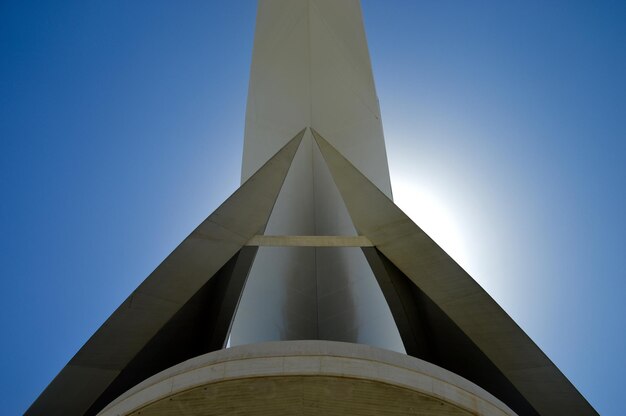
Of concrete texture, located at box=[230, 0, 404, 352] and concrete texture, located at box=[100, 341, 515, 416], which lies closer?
concrete texture, located at box=[100, 341, 515, 416]

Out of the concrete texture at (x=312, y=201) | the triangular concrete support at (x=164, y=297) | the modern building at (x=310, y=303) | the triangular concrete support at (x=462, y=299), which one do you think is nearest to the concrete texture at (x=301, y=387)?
the modern building at (x=310, y=303)

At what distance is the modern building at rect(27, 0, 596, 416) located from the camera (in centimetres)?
389

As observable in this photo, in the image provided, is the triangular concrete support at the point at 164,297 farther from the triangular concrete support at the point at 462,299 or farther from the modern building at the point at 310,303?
the triangular concrete support at the point at 462,299

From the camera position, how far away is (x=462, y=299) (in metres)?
7.29

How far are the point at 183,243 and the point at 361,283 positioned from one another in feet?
24.9

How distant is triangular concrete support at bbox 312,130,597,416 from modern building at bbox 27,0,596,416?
0.02m

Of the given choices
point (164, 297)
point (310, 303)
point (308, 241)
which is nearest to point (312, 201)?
point (310, 303)

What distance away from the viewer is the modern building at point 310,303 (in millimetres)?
3893

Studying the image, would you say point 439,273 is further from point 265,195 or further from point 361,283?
point 361,283

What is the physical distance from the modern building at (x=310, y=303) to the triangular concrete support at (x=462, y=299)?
0.07ft

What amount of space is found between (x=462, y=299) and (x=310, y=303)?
768 cm

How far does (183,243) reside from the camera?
7418 millimetres

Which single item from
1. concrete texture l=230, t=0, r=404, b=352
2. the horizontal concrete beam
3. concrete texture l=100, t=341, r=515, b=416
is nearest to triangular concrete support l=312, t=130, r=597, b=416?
the horizontal concrete beam

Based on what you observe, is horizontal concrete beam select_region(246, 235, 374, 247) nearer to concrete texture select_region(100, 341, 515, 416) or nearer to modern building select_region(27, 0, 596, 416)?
modern building select_region(27, 0, 596, 416)
